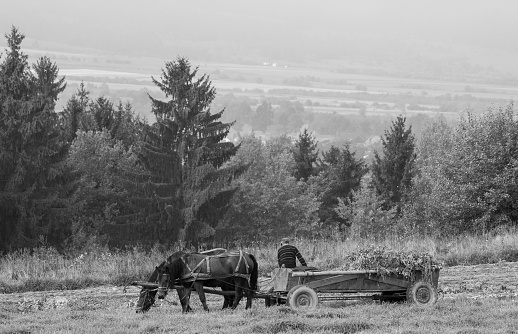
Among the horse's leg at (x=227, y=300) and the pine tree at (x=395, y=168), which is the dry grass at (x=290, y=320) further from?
the pine tree at (x=395, y=168)

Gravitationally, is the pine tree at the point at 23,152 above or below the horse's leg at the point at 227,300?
above

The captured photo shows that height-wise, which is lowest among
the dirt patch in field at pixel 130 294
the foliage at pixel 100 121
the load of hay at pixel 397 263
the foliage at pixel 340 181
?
the dirt patch in field at pixel 130 294

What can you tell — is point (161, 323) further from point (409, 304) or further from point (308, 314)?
point (409, 304)

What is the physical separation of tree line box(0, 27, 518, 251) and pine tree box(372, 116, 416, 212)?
0.09 metres

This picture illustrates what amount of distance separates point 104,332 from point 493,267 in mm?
13543

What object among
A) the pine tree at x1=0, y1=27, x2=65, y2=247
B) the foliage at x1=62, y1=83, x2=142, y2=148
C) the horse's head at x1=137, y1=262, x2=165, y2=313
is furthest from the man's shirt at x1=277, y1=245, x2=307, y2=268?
the foliage at x1=62, y1=83, x2=142, y2=148

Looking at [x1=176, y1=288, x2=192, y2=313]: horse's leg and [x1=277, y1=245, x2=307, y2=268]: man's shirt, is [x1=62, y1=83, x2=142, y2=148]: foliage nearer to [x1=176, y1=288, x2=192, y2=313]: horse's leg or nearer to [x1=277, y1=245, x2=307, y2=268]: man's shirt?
[x1=277, y1=245, x2=307, y2=268]: man's shirt

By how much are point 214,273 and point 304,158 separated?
7011 cm

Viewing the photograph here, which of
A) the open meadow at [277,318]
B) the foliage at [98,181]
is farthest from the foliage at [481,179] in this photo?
the open meadow at [277,318]

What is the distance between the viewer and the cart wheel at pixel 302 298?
17750mm

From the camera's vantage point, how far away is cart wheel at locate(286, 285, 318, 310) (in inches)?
699

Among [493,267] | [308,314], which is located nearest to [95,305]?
[308,314]

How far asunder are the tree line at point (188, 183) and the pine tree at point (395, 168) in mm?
90

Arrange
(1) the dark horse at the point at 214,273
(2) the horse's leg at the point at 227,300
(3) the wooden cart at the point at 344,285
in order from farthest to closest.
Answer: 1. (2) the horse's leg at the point at 227,300
2. (1) the dark horse at the point at 214,273
3. (3) the wooden cart at the point at 344,285
